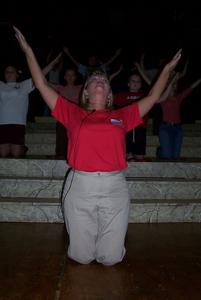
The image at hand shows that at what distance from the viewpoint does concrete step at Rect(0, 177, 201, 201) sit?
4660mm

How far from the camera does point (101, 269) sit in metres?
3.06

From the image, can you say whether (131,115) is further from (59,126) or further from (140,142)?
(59,126)

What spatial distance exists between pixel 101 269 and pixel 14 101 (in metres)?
3.04

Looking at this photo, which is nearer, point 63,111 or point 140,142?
point 63,111

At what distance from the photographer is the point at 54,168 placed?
16.3 feet

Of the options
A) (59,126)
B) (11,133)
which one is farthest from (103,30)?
(11,133)

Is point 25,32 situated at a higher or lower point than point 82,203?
higher

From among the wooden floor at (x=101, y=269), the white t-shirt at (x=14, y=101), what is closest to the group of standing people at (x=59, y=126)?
the white t-shirt at (x=14, y=101)

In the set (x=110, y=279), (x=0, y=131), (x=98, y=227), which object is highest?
(x=0, y=131)

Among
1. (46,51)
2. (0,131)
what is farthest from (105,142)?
(46,51)

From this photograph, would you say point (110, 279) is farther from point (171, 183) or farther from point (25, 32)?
point (25, 32)

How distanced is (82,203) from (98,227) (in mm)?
288

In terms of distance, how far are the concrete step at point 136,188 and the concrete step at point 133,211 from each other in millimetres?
155

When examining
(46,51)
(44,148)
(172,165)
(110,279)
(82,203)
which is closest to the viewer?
(110,279)
